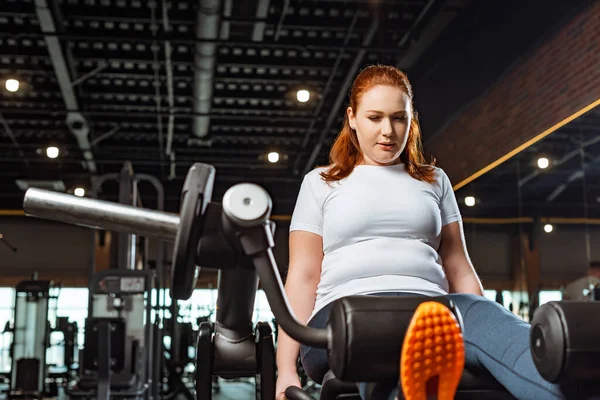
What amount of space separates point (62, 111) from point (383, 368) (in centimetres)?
900

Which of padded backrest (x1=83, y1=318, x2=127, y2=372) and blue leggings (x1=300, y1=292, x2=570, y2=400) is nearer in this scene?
blue leggings (x1=300, y1=292, x2=570, y2=400)

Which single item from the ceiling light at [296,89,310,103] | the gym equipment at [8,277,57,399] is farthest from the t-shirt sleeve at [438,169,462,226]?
the gym equipment at [8,277,57,399]

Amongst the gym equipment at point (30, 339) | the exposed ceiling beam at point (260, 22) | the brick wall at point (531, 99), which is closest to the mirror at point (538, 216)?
the brick wall at point (531, 99)

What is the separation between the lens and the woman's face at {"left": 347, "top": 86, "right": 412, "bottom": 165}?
125 cm

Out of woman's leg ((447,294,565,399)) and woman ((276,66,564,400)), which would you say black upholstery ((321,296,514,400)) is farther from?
woman ((276,66,564,400))

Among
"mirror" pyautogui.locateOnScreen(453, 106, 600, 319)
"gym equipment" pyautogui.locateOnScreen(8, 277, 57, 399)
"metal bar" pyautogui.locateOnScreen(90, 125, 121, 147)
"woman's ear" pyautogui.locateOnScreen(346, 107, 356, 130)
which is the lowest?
"gym equipment" pyautogui.locateOnScreen(8, 277, 57, 399)

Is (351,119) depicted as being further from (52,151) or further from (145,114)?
(52,151)

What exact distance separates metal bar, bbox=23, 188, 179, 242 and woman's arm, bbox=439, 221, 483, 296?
34.2 inches

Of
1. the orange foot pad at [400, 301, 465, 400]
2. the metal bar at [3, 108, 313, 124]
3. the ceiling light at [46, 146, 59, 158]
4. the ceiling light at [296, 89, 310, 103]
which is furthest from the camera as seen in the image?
the ceiling light at [46, 146, 59, 158]

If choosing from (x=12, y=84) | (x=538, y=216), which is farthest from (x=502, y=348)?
(x=12, y=84)

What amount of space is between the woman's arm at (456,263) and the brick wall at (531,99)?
390 centimetres

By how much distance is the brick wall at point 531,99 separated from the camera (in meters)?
5.09

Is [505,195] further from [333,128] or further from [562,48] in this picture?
[333,128]

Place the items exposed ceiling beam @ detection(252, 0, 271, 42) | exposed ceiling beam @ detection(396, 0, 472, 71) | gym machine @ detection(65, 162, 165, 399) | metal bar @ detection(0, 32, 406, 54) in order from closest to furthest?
exposed ceiling beam @ detection(252, 0, 271, 42)
gym machine @ detection(65, 162, 165, 399)
exposed ceiling beam @ detection(396, 0, 472, 71)
metal bar @ detection(0, 32, 406, 54)
